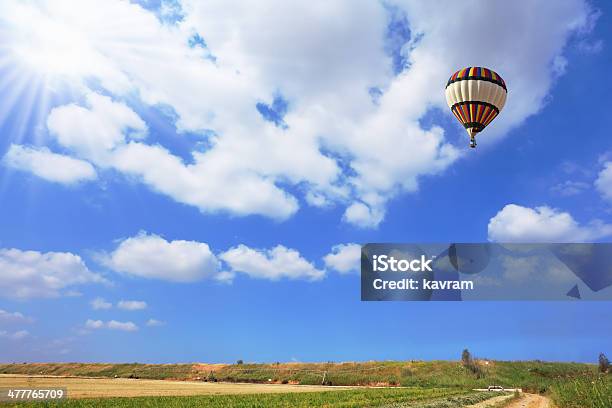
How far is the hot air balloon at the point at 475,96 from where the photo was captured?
49.6 metres

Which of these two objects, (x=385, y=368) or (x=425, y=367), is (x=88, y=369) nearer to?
(x=385, y=368)

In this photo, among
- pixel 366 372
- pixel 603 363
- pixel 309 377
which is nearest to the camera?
pixel 603 363

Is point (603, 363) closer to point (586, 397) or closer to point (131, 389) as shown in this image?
point (586, 397)

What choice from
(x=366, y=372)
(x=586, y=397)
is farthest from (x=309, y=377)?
(x=586, y=397)

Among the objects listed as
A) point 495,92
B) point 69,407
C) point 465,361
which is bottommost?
point 69,407

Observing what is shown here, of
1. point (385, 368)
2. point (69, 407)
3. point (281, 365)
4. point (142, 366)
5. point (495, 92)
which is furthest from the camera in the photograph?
point (142, 366)

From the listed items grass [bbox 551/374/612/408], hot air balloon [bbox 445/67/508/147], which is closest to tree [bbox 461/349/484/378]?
grass [bbox 551/374/612/408]

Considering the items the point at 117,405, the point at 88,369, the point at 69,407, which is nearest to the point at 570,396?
the point at 117,405

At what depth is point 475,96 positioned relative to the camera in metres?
49.7

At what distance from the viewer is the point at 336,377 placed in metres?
88.9

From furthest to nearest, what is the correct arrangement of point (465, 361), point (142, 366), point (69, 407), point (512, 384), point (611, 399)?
point (142, 366), point (465, 361), point (512, 384), point (69, 407), point (611, 399)

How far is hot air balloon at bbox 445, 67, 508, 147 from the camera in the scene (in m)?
49.6

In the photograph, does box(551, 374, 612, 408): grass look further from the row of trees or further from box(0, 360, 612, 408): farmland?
the row of trees

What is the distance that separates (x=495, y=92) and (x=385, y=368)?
58.7 m
